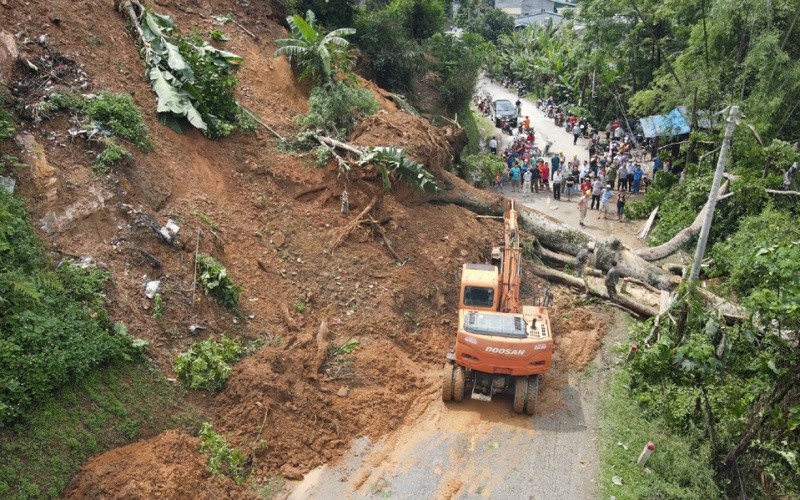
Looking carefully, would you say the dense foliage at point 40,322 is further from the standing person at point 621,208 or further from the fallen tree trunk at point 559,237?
the standing person at point 621,208

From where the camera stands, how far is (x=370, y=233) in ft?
46.4

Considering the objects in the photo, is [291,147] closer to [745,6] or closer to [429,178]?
[429,178]

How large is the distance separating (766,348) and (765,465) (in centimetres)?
177

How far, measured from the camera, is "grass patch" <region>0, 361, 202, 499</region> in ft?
25.2

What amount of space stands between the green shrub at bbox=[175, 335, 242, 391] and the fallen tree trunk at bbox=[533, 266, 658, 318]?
8.83m

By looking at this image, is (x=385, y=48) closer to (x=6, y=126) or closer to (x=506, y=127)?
(x=506, y=127)

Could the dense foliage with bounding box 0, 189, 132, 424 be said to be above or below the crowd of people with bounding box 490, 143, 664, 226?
above

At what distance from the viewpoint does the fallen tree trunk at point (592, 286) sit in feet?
48.1

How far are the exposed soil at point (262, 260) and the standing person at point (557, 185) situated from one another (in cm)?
679

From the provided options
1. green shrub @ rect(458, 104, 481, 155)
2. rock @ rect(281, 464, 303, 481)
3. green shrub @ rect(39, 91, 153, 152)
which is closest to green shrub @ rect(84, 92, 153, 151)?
green shrub @ rect(39, 91, 153, 152)

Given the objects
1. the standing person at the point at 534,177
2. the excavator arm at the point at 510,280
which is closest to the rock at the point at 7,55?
the excavator arm at the point at 510,280

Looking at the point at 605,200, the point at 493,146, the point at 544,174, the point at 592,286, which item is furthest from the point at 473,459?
the point at 493,146

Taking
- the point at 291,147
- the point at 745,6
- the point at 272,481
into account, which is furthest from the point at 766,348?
the point at 745,6

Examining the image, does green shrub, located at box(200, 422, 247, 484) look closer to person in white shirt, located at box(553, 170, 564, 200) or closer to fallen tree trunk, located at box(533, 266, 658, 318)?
fallen tree trunk, located at box(533, 266, 658, 318)
